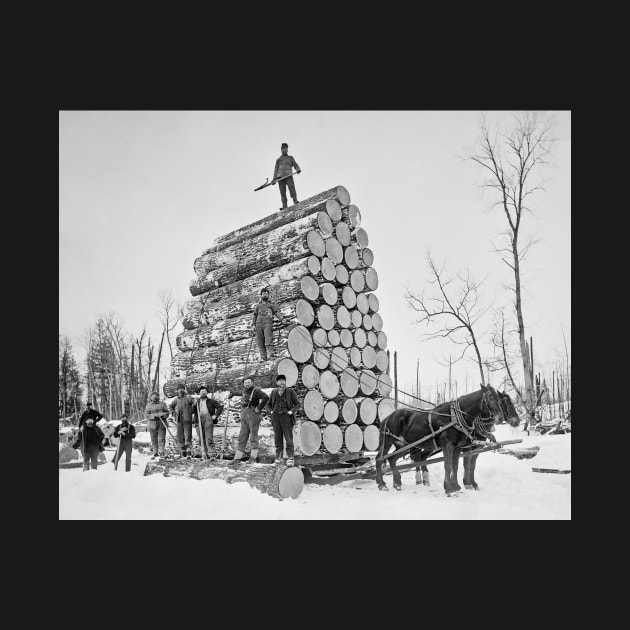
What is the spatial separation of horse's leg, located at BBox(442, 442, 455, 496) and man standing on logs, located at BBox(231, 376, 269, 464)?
2.95m

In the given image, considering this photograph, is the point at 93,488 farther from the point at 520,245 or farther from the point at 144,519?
the point at 520,245

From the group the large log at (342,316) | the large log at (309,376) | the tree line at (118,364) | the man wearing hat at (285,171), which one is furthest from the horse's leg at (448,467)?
the tree line at (118,364)

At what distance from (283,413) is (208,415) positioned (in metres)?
1.71


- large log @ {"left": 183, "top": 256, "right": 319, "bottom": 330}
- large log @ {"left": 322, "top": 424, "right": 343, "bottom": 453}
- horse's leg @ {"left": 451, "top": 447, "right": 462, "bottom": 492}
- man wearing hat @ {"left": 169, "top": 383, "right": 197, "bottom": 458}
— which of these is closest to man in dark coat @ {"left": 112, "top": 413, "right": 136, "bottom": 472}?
man wearing hat @ {"left": 169, "top": 383, "right": 197, "bottom": 458}

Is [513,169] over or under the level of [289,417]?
over

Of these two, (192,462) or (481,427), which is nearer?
(481,427)

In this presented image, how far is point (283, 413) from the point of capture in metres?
8.88

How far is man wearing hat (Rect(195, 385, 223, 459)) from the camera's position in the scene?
32.4 ft

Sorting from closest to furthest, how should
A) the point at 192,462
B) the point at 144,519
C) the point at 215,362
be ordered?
the point at 144,519 → the point at 192,462 → the point at 215,362

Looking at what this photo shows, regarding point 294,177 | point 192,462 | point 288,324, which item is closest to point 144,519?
point 192,462

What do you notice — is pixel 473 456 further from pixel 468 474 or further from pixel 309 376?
pixel 309 376

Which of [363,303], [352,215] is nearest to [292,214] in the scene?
[352,215]

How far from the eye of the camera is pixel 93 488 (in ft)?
27.2

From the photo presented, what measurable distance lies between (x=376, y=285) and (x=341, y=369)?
2186 mm
